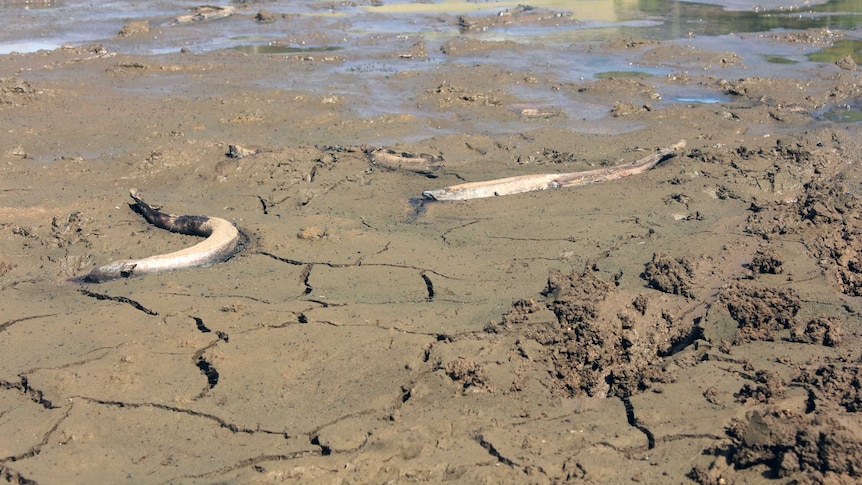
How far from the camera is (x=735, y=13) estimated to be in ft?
Answer: 68.9

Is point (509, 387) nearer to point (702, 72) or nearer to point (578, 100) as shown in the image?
point (578, 100)

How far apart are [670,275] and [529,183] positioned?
254 centimetres

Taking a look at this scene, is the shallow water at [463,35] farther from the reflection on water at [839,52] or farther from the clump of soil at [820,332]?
the clump of soil at [820,332]

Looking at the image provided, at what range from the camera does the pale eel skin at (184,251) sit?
6629mm

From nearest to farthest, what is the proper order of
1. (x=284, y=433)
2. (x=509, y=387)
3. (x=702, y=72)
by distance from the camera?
(x=284, y=433)
(x=509, y=387)
(x=702, y=72)

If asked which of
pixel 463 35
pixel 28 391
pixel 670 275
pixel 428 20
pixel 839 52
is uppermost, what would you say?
pixel 428 20

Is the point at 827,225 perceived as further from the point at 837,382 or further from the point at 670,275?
the point at 837,382

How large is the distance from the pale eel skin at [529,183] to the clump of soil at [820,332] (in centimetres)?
358

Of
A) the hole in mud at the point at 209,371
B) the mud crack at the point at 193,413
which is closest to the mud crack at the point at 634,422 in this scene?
the mud crack at the point at 193,413

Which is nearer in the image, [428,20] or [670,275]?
[670,275]

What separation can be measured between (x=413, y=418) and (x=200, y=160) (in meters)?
5.82

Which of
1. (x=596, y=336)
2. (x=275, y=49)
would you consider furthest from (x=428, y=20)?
(x=596, y=336)

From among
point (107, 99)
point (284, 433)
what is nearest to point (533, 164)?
point (284, 433)

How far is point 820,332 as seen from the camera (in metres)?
5.33
